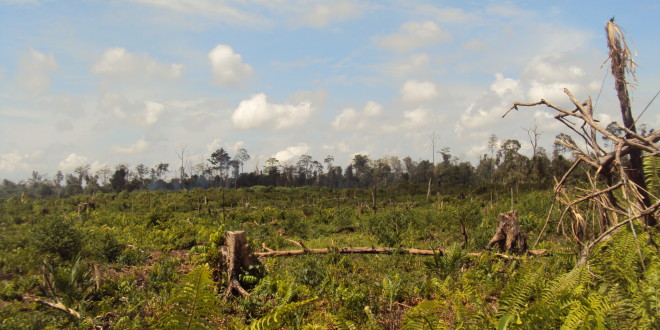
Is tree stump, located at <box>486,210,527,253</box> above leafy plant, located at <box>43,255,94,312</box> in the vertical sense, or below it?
above

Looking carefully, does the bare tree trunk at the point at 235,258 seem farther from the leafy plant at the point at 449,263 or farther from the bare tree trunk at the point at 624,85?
the bare tree trunk at the point at 624,85

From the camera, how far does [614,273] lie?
2.91m

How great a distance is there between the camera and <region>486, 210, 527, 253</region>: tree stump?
28.9ft

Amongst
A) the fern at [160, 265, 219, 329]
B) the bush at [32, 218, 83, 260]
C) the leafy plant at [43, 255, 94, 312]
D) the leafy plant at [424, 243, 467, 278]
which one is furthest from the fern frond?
the bush at [32, 218, 83, 260]

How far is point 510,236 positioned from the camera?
895 cm

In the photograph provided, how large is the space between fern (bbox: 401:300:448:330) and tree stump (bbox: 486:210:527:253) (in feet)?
22.5

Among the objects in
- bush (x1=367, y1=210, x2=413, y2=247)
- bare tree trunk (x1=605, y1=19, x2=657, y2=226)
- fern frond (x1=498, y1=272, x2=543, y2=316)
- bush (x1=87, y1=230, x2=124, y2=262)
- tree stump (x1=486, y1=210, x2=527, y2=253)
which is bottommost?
bush (x1=87, y1=230, x2=124, y2=262)

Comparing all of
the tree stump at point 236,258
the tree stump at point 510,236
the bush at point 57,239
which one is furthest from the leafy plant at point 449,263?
the bush at point 57,239

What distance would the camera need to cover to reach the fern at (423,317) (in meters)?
2.47

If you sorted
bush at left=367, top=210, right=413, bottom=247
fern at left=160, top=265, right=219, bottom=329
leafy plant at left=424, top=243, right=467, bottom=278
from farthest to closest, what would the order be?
1. bush at left=367, top=210, right=413, bottom=247
2. leafy plant at left=424, top=243, right=467, bottom=278
3. fern at left=160, top=265, right=219, bottom=329

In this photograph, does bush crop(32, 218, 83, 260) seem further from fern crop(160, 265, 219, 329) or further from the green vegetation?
fern crop(160, 265, 219, 329)

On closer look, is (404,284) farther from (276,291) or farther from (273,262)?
(273,262)

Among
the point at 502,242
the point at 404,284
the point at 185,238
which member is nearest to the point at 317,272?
the point at 404,284

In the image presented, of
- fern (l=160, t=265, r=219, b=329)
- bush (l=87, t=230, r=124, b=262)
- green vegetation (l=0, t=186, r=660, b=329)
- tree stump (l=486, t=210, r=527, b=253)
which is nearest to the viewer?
green vegetation (l=0, t=186, r=660, b=329)
